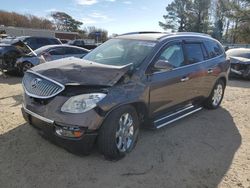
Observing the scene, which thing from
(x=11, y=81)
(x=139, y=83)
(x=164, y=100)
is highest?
(x=139, y=83)

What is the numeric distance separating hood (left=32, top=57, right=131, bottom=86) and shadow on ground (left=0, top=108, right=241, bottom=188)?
1.13 m

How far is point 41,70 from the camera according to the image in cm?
413

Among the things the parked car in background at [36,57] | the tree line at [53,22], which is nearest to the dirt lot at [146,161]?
the parked car in background at [36,57]

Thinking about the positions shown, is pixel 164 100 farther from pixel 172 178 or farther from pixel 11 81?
pixel 11 81

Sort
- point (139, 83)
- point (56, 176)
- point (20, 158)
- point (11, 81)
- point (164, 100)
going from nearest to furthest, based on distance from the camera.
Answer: point (56, 176) < point (20, 158) < point (139, 83) < point (164, 100) < point (11, 81)

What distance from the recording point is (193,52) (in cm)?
570

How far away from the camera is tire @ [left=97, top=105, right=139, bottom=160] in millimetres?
3693

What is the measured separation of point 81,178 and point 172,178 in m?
1.18

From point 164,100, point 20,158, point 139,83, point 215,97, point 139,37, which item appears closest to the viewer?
point 20,158

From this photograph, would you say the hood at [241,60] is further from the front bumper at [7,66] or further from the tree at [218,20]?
the tree at [218,20]

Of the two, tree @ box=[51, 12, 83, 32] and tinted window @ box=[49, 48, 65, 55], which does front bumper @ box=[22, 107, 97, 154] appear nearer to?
tinted window @ box=[49, 48, 65, 55]

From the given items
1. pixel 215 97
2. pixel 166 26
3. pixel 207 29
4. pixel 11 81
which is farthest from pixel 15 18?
pixel 215 97

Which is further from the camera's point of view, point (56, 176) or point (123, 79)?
point (123, 79)

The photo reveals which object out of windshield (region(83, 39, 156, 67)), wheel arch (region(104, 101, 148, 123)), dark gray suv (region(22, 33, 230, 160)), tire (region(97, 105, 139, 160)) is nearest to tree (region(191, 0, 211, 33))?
dark gray suv (region(22, 33, 230, 160))
